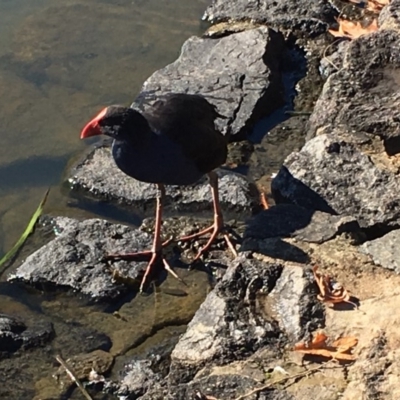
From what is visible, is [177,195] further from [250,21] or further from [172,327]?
[250,21]

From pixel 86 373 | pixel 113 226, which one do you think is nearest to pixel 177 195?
pixel 113 226

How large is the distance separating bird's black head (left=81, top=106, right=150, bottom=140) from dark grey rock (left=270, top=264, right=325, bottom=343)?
1173 millimetres

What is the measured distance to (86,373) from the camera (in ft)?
14.6

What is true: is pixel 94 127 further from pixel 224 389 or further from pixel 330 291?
pixel 224 389

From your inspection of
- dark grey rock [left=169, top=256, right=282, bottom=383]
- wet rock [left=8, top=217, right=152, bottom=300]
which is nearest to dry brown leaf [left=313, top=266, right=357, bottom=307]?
dark grey rock [left=169, top=256, right=282, bottom=383]

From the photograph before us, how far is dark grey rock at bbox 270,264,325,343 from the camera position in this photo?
13.3ft

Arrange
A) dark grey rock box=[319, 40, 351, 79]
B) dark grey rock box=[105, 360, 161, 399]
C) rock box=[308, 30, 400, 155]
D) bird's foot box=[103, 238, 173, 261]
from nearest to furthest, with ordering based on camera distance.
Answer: dark grey rock box=[105, 360, 161, 399], bird's foot box=[103, 238, 173, 261], rock box=[308, 30, 400, 155], dark grey rock box=[319, 40, 351, 79]

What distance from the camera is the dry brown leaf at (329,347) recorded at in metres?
3.86

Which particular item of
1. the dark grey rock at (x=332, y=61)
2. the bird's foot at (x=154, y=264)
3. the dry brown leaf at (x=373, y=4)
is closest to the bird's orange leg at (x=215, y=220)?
the bird's foot at (x=154, y=264)

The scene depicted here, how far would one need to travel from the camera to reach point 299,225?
4855 mm

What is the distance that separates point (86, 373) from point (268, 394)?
→ 115 centimetres

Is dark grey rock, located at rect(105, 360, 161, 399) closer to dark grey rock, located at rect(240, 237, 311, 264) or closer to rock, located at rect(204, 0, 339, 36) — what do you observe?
dark grey rock, located at rect(240, 237, 311, 264)

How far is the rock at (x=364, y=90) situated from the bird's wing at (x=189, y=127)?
85 centimetres

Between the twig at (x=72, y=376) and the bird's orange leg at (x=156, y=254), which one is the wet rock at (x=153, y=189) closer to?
the bird's orange leg at (x=156, y=254)
